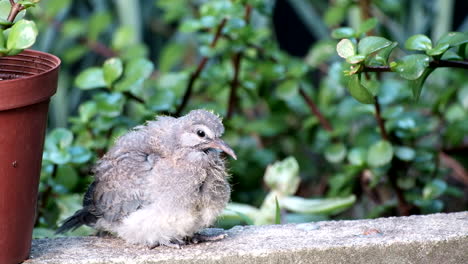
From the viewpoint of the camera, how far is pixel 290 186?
14.0ft

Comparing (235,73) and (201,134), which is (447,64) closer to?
(201,134)

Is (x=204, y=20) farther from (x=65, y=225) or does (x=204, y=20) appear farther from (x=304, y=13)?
(x=304, y=13)

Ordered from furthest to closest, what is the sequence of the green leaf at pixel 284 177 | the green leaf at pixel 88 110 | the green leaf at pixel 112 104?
the green leaf at pixel 284 177
the green leaf at pixel 88 110
the green leaf at pixel 112 104

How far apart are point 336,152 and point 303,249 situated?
70.2 inches

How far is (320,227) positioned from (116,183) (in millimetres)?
877

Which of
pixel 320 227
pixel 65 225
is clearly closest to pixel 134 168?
pixel 65 225

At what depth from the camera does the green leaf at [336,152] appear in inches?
181

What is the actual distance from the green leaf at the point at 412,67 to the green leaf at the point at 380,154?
1.22m

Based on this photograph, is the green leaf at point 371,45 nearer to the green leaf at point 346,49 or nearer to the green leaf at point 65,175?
the green leaf at point 346,49

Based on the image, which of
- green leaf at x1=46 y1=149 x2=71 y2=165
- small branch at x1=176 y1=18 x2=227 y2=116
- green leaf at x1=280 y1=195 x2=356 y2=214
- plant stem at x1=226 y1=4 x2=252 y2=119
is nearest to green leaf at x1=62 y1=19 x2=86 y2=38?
plant stem at x1=226 y1=4 x2=252 y2=119

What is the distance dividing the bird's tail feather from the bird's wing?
12 centimetres

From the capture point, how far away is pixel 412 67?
2.88 m

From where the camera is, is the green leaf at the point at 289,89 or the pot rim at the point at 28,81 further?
the green leaf at the point at 289,89

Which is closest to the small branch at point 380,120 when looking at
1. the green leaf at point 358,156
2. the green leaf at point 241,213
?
the green leaf at point 358,156
